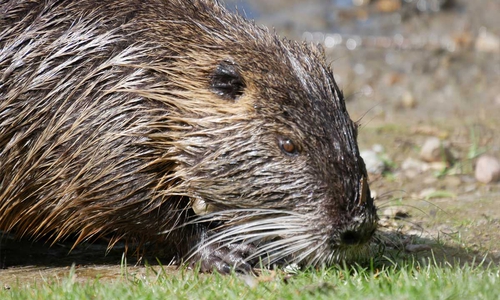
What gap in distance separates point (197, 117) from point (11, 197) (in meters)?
1.19

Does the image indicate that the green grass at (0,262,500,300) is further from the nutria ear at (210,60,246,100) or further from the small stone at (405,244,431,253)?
the nutria ear at (210,60,246,100)

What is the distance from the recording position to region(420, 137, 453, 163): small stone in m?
7.53

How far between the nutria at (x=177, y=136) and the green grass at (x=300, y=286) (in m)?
0.18

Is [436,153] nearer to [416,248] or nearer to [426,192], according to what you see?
[426,192]

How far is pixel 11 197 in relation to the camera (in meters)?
4.95

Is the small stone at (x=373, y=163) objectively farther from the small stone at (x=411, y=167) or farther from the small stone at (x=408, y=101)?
the small stone at (x=408, y=101)

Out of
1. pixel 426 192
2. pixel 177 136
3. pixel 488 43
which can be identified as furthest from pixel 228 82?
pixel 488 43

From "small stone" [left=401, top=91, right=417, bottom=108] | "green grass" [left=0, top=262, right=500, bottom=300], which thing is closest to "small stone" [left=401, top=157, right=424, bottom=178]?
"small stone" [left=401, top=91, right=417, bottom=108]

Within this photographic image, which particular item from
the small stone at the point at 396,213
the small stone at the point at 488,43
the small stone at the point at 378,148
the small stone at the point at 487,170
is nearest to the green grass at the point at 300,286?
the small stone at the point at 396,213

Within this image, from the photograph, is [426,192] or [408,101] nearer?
[426,192]

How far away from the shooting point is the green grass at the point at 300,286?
389 cm

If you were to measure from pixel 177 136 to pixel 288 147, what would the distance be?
607 millimetres

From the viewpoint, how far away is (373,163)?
739cm

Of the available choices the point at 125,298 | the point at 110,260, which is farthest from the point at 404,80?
the point at 125,298
